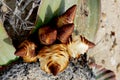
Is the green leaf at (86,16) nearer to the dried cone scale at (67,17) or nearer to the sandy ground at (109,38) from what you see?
the dried cone scale at (67,17)

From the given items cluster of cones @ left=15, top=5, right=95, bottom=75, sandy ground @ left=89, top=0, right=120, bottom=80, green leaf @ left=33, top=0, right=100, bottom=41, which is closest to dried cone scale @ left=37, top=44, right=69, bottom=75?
cluster of cones @ left=15, top=5, right=95, bottom=75

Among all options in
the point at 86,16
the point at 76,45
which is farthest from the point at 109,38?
the point at 76,45

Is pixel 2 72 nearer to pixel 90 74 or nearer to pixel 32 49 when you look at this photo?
pixel 32 49

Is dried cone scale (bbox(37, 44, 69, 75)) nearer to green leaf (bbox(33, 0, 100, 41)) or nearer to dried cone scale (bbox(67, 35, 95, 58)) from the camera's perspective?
dried cone scale (bbox(67, 35, 95, 58))

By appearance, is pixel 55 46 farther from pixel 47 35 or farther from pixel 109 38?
pixel 109 38

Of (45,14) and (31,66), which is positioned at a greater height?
(45,14)

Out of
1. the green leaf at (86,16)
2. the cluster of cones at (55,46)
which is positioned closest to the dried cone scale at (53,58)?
the cluster of cones at (55,46)

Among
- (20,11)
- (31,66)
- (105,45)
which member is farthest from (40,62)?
(105,45)
